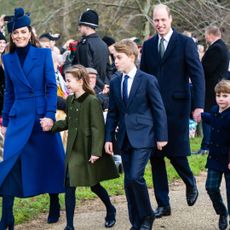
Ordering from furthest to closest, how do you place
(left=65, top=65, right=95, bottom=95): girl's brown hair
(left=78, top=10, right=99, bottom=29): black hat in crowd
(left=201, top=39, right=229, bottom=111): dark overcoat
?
(left=201, top=39, right=229, bottom=111): dark overcoat < (left=78, top=10, right=99, bottom=29): black hat in crowd < (left=65, top=65, right=95, bottom=95): girl's brown hair

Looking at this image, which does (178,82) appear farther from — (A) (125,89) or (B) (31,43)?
(B) (31,43)

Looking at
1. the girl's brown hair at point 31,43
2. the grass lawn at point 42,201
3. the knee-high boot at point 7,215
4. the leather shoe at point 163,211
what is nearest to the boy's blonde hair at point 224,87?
the leather shoe at point 163,211

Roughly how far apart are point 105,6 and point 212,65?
9.81m

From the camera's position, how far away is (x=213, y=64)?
11.0 metres

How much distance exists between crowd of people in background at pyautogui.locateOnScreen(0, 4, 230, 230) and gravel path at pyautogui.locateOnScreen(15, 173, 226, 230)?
13 cm

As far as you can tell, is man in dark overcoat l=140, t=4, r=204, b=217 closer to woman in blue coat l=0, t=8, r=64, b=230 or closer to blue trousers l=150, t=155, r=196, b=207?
blue trousers l=150, t=155, r=196, b=207

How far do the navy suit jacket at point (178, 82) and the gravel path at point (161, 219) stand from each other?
2.18 ft

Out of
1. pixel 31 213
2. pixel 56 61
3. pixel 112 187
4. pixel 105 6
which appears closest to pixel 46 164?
pixel 31 213

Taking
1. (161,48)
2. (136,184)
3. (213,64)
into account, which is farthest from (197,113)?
(213,64)

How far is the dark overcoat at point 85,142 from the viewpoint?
6652 millimetres

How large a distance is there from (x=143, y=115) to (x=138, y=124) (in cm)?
10

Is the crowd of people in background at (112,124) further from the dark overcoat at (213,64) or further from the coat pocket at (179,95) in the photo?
the dark overcoat at (213,64)

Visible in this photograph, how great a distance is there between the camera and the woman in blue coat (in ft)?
22.0

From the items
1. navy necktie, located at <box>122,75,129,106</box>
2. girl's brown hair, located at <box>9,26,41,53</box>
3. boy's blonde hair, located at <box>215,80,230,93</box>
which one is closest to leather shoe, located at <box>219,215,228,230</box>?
boy's blonde hair, located at <box>215,80,230,93</box>
